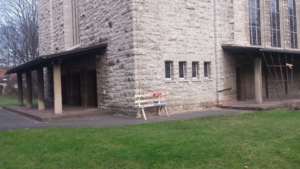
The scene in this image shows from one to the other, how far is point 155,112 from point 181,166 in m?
7.72

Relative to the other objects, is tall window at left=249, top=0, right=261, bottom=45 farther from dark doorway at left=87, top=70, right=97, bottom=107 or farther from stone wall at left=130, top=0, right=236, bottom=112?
dark doorway at left=87, top=70, right=97, bottom=107

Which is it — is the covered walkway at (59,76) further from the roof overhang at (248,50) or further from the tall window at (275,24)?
the tall window at (275,24)

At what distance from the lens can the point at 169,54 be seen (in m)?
14.7

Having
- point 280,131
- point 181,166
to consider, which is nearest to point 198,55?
point 280,131

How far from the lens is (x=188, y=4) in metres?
15.6

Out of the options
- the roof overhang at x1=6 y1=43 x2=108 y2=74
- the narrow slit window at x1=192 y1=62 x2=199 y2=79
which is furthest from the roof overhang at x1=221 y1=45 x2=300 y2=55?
the roof overhang at x1=6 y1=43 x2=108 y2=74

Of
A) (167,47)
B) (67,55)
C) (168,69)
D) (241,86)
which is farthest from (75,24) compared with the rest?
(241,86)

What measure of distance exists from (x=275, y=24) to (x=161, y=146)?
16675 millimetres

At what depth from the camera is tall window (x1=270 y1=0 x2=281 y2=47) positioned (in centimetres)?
2095

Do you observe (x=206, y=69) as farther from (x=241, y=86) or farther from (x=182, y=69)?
(x=241, y=86)

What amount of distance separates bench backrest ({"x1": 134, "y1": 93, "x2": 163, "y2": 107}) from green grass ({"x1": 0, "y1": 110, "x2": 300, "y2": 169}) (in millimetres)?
2768

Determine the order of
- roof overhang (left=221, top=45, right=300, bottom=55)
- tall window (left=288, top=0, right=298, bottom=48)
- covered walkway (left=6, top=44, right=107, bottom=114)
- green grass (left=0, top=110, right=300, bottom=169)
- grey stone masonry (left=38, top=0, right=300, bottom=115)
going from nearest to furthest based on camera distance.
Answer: green grass (left=0, top=110, right=300, bottom=169) → grey stone masonry (left=38, top=0, right=300, bottom=115) → covered walkway (left=6, top=44, right=107, bottom=114) → roof overhang (left=221, top=45, right=300, bottom=55) → tall window (left=288, top=0, right=298, bottom=48)

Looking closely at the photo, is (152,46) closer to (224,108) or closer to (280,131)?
(224,108)

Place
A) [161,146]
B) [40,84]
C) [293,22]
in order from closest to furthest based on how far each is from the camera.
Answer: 1. [161,146]
2. [40,84]
3. [293,22]
